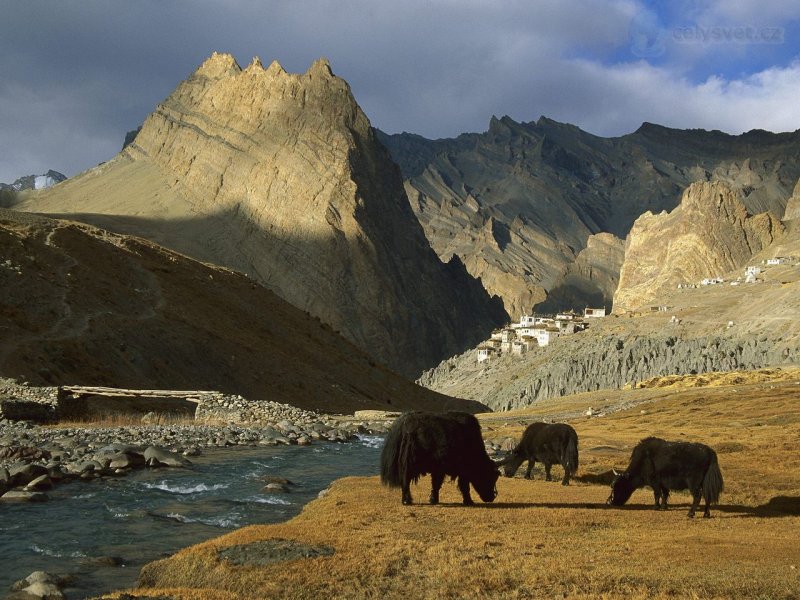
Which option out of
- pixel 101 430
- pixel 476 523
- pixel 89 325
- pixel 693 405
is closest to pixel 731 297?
pixel 693 405

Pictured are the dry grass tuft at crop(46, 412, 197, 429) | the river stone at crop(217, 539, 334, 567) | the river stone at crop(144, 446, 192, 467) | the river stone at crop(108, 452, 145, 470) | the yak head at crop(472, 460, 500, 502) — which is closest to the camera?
the river stone at crop(217, 539, 334, 567)

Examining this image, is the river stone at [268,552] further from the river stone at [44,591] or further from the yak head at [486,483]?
the yak head at [486,483]

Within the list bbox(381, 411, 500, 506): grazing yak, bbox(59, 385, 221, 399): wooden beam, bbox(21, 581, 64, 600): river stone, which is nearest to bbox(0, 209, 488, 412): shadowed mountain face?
bbox(59, 385, 221, 399): wooden beam

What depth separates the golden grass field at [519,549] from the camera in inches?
500

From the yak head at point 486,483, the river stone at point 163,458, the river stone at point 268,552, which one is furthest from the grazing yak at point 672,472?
the river stone at point 163,458

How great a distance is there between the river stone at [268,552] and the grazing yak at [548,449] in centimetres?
1366

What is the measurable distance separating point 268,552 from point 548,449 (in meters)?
15.5

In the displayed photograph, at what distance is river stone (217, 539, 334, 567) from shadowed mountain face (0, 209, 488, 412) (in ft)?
135

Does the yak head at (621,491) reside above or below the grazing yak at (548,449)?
below

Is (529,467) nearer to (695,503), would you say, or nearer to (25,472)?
(695,503)

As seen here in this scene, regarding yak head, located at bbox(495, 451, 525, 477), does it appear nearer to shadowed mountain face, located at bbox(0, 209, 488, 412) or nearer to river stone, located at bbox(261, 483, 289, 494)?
river stone, located at bbox(261, 483, 289, 494)

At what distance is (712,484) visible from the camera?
833 inches

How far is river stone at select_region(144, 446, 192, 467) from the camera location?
29.6 metres

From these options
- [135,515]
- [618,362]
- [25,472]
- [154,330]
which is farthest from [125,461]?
[618,362]
